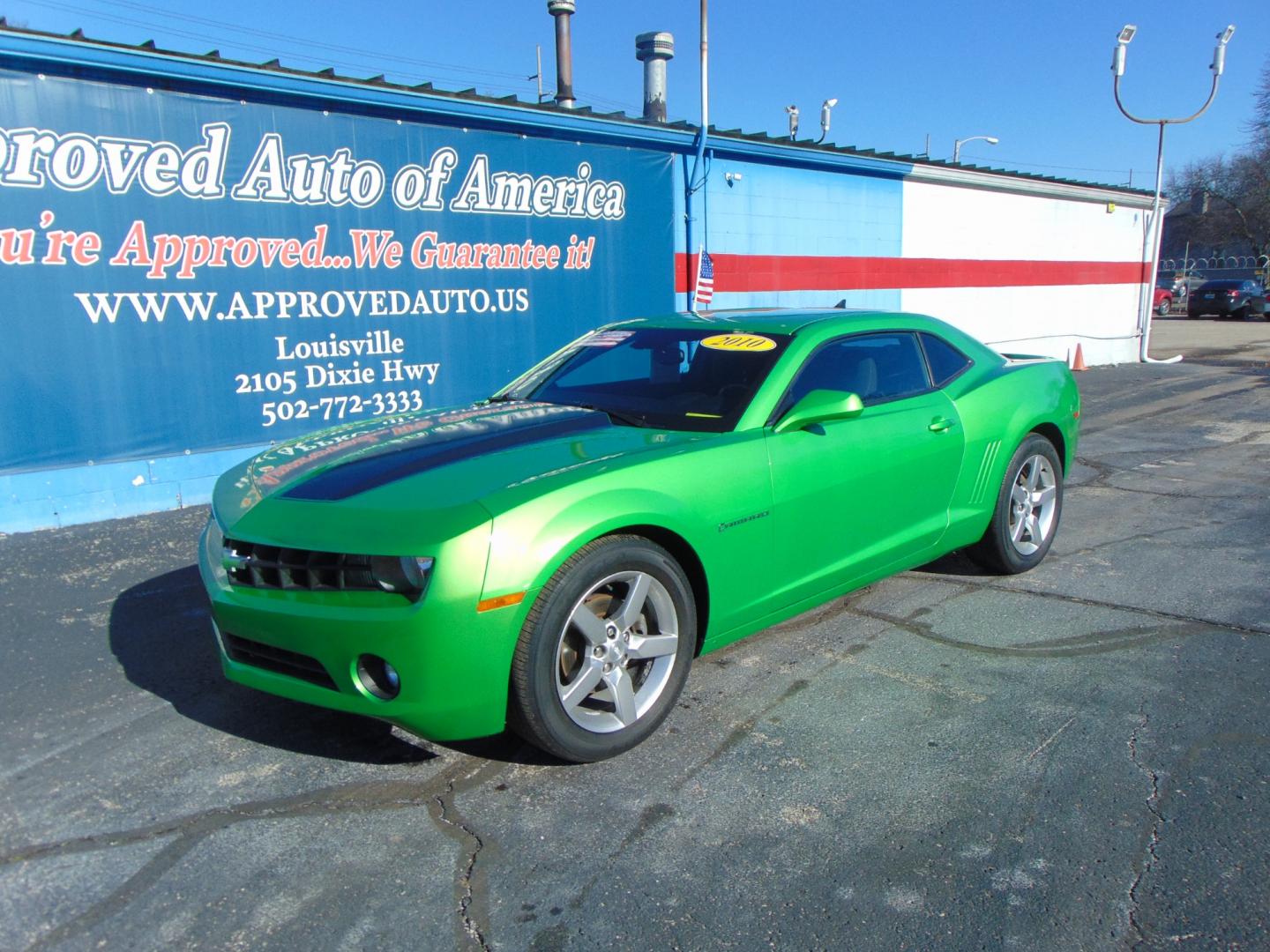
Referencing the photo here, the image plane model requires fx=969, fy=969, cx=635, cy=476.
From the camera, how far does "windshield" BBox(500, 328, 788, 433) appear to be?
3.98m

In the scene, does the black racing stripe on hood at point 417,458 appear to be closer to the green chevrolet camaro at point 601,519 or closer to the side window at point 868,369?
the green chevrolet camaro at point 601,519

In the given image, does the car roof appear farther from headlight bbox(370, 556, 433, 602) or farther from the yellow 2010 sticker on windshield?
headlight bbox(370, 556, 433, 602)

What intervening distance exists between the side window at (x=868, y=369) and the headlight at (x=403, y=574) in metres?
1.76

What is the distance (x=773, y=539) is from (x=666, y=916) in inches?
63.3

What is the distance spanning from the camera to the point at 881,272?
1410 centimetres

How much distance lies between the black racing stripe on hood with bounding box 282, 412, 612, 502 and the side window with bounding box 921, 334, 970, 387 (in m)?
1.93

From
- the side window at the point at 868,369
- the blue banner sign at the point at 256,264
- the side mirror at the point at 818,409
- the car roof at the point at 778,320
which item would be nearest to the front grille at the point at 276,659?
the side mirror at the point at 818,409

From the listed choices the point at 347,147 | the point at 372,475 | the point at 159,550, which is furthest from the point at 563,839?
the point at 347,147

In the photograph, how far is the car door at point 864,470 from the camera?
387cm

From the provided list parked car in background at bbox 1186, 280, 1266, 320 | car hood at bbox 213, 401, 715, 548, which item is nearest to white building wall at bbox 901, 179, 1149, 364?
car hood at bbox 213, 401, 715, 548

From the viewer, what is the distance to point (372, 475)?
335 centimetres

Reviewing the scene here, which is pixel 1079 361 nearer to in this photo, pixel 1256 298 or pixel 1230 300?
pixel 1230 300

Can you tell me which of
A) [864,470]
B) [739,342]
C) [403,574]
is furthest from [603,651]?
[739,342]

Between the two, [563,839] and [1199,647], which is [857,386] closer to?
[1199,647]
